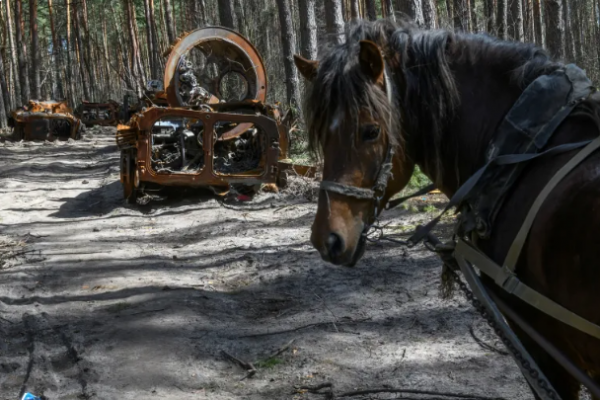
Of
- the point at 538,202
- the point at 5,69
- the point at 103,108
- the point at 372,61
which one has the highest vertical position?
the point at 5,69

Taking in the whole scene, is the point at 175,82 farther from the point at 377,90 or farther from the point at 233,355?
the point at 377,90

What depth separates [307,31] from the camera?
1316 cm

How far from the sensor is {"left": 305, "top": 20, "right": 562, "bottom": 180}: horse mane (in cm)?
251

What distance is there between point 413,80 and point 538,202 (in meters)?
0.79

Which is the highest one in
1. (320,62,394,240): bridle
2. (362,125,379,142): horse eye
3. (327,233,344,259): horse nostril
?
(362,125,379,142): horse eye

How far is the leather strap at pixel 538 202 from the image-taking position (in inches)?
81.7

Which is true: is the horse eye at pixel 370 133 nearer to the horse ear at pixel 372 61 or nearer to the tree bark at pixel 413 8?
the horse ear at pixel 372 61

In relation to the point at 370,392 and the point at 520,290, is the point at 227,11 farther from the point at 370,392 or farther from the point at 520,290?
the point at 520,290

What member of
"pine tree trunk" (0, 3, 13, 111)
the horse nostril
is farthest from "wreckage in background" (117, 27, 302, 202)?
"pine tree trunk" (0, 3, 13, 111)

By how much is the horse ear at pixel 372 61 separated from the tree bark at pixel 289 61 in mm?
10661

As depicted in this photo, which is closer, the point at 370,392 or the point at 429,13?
the point at 370,392

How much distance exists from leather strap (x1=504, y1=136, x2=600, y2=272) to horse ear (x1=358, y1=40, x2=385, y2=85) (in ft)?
2.65

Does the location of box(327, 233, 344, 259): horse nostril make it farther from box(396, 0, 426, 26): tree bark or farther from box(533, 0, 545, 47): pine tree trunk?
box(533, 0, 545, 47): pine tree trunk

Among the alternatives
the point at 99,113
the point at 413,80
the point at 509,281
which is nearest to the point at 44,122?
the point at 99,113
